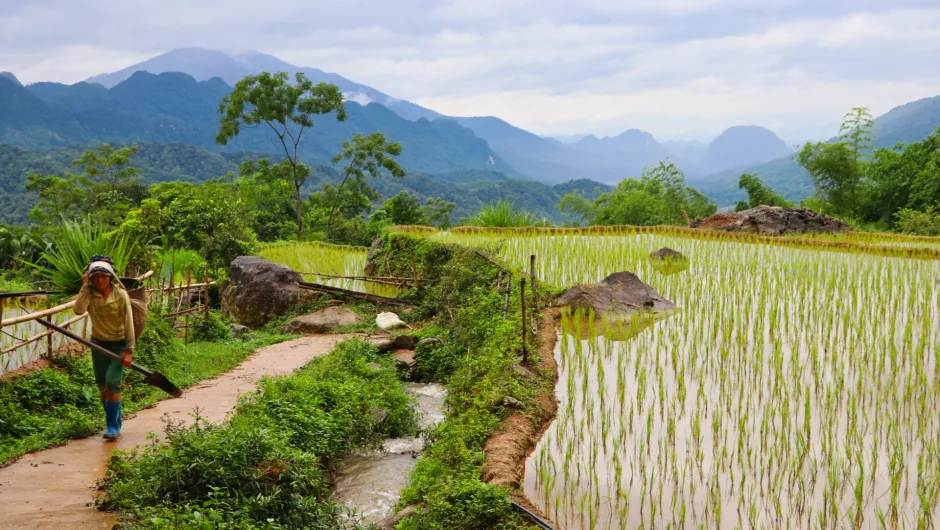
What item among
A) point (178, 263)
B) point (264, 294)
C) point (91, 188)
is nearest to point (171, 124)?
point (91, 188)

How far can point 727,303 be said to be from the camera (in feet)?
29.6

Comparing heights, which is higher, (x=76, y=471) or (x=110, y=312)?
(x=110, y=312)

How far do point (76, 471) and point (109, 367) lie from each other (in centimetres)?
89

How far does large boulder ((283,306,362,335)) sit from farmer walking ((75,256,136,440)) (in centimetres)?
547

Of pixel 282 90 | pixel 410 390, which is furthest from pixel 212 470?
pixel 282 90

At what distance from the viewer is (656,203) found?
3128 centimetres

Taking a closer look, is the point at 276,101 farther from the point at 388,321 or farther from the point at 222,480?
the point at 222,480

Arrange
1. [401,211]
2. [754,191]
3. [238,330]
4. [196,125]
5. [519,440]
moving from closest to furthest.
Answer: [519,440], [238,330], [754,191], [401,211], [196,125]

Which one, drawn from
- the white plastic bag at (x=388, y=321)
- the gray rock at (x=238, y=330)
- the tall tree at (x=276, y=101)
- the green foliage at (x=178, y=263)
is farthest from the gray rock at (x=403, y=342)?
the tall tree at (x=276, y=101)

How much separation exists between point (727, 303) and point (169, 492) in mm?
7071

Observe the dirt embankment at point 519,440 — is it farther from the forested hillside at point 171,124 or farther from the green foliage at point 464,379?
the forested hillside at point 171,124

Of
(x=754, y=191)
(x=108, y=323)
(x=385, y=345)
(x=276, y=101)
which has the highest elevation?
(x=276, y=101)

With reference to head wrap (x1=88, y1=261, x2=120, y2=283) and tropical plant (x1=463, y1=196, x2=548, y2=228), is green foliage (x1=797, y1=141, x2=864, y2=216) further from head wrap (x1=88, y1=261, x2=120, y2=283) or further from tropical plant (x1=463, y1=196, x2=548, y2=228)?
head wrap (x1=88, y1=261, x2=120, y2=283)

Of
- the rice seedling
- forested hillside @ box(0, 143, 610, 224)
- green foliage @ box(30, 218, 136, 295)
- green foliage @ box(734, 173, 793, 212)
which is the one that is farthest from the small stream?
forested hillside @ box(0, 143, 610, 224)
